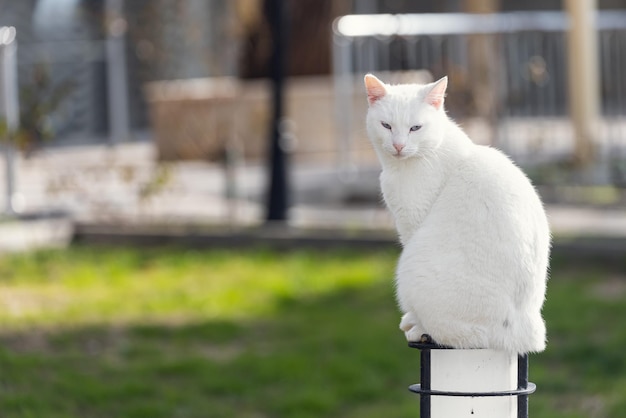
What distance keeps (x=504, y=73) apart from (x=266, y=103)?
11.5ft

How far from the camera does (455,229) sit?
218 cm

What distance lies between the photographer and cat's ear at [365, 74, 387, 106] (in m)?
2.27

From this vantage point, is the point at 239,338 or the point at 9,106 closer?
the point at 239,338

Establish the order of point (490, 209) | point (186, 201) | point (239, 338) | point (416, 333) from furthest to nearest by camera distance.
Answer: point (186, 201) → point (239, 338) → point (416, 333) → point (490, 209)

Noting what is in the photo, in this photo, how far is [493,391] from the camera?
7.53 ft

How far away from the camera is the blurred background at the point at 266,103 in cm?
927

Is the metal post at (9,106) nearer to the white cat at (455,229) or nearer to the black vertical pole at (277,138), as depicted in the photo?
the black vertical pole at (277,138)

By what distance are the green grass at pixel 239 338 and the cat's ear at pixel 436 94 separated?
9.79 feet

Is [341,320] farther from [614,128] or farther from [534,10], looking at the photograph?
[534,10]

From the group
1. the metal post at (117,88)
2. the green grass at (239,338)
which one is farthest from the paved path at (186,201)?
the metal post at (117,88)

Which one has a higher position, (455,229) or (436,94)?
(436,94)

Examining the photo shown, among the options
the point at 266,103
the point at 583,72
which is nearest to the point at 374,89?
the point at 583,72

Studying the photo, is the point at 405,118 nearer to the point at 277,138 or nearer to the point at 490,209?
the point at 490,209

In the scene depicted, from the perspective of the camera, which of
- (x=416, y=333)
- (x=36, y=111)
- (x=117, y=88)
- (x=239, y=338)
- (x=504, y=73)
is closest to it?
(x=416, y=333)
